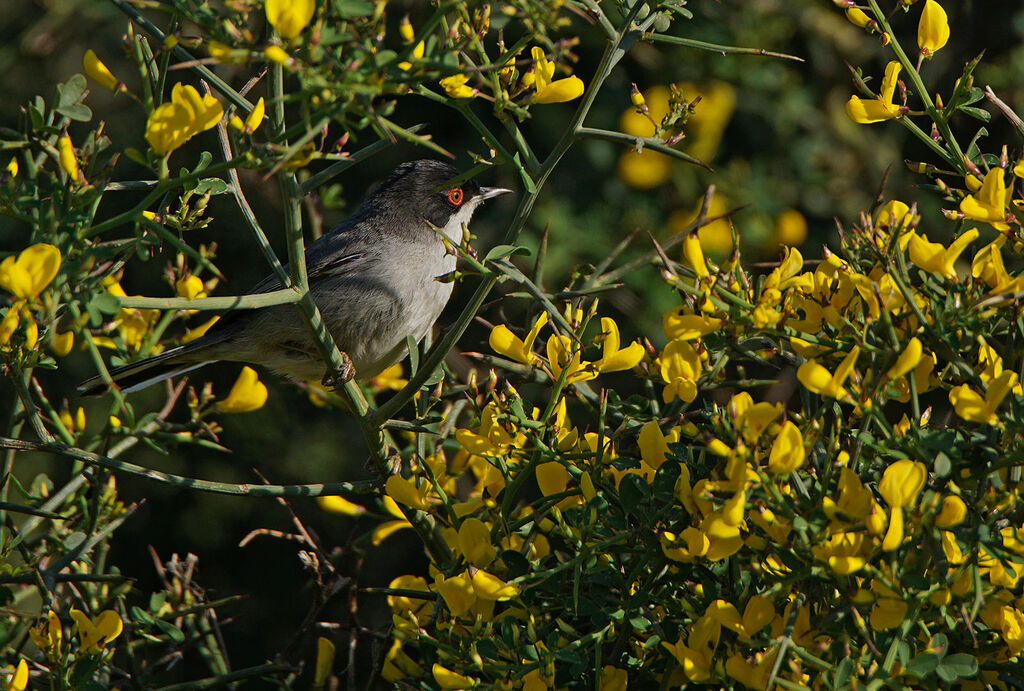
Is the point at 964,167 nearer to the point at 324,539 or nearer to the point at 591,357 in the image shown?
the point at 591,357

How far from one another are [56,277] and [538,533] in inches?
45.2

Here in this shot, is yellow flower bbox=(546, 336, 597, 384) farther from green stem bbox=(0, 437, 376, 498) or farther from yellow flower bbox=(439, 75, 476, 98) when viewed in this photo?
green stem bbox=(0, 437, 376, 498)

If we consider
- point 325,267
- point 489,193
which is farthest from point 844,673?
point 325,267

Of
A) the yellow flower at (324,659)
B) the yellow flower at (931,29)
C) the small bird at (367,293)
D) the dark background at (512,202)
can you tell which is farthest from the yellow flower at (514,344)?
the dark background at (512,202)

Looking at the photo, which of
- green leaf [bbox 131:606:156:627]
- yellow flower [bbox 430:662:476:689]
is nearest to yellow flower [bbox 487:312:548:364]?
yellow flower [bbox 430:662:476:689]

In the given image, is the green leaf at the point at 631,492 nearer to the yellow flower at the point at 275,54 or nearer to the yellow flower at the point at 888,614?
the yellow flower at the point at 888,614

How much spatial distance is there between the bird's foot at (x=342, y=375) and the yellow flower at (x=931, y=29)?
5.10 feet

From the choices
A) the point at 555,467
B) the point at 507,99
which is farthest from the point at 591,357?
the point at 507,99

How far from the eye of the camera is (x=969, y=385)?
6.58 ft

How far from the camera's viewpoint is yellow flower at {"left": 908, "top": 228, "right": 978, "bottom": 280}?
193 cm

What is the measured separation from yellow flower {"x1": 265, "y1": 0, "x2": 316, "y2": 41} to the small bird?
2.72 m

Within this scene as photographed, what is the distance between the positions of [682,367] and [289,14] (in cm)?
99

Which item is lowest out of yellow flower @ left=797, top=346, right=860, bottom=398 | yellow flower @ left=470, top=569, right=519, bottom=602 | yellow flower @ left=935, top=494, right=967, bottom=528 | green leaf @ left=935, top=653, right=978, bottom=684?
yellow flower @ left=470, top=569, right=519, bottom=602

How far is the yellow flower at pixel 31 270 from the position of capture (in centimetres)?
176
